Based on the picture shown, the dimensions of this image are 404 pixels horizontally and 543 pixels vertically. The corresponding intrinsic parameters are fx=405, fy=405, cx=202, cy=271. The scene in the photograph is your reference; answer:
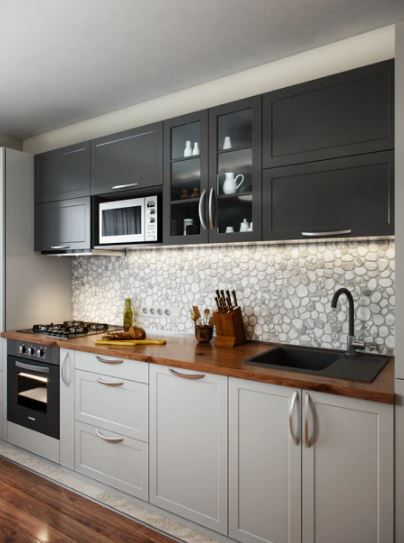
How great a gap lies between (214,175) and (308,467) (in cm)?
164

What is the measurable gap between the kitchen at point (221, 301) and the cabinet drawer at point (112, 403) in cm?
1

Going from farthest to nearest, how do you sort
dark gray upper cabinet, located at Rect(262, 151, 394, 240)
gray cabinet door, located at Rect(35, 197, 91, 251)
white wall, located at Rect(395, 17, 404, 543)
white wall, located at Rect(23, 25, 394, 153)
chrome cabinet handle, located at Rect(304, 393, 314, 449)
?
gray cabinet door, located at Rect(35, 197, 91, 251)
white wall, located at Rect(23, 25, 394, 153)
dark gray upper cabinet, located at Rect(262, 151, 394, 240)
chrome cabinet handle, located at Rect(304, 393, 314, 449)
white wall, located at Rect(395, 17, 404, 543)

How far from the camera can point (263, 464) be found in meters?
1.89

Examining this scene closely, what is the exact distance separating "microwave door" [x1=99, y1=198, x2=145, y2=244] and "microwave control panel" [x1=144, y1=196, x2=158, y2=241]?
0.12ft

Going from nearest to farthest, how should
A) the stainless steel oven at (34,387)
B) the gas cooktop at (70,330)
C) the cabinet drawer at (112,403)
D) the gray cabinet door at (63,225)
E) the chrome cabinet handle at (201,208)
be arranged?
the cabinet drawer at (112,403) → the chrome cabinet handle at (201,208) → the stainless steel oven at (34,387) → the gas cooktop at (70,330) → the gray cabinet door at (63,225)

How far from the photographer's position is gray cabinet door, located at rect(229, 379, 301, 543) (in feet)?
5.95

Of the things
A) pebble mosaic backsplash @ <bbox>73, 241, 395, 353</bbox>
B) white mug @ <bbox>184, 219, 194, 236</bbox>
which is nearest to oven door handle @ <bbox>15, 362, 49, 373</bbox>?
pebble mosaic backsplash @ <bbox>73, 241, 395, 353</bbox>

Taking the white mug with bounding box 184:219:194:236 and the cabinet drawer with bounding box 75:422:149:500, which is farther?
the white mug with bounding box 184:219:194:236

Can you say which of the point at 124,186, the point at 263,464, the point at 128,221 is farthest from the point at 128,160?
the point at 263,464

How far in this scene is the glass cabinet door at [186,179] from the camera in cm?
250

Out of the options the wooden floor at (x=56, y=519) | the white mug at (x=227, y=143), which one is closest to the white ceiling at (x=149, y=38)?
the white mug at (x=227, y=143)

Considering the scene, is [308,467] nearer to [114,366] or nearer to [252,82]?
[114,366]

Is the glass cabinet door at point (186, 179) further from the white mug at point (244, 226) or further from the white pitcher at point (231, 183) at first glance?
the white mug at point (244, 226)

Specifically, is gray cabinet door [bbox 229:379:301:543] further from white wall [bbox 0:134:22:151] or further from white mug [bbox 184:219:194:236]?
white wall [bbox 0:134:22:151]
